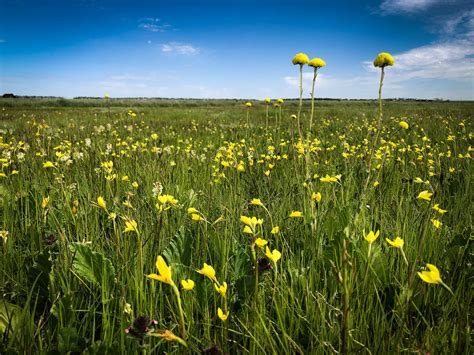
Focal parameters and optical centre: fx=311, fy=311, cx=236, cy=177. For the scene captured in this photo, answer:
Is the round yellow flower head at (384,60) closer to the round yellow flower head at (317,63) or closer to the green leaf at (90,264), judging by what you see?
the round yellow flower head at (317,63)

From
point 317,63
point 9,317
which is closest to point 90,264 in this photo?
point 9,317

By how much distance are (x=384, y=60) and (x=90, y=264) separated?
2297 millimetres

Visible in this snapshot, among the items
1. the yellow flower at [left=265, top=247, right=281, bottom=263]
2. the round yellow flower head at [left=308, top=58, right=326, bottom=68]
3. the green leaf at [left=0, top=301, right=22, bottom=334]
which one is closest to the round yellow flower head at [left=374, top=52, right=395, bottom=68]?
the round yellow flower head at [left=308, top=58, right=326, bottom=68]

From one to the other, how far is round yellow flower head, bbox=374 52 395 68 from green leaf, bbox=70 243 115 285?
2.18 meters

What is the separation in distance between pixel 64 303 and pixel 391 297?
1606 mm

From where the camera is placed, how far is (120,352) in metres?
1.23

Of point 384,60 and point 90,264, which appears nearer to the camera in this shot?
point 90,264

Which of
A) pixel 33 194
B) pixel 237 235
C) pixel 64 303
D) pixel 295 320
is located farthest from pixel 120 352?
pixel 33 194

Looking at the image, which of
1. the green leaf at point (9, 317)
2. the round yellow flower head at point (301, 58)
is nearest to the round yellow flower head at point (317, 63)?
the round yellow flower head at point (301, 58)

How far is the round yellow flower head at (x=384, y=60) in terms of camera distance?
217 cm

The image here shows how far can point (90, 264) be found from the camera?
5.49 ft

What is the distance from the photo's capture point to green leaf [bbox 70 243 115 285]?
1641 millimetres

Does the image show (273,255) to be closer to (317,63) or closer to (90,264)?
(90,264)

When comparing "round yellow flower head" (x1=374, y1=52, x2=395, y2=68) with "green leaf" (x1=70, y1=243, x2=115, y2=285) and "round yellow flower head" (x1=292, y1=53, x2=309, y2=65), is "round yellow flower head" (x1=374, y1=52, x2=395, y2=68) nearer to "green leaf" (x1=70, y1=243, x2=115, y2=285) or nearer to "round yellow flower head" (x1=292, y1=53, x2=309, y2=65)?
"round yellow flower head" (x1=292, y1=53, x2=309, y2=65)
